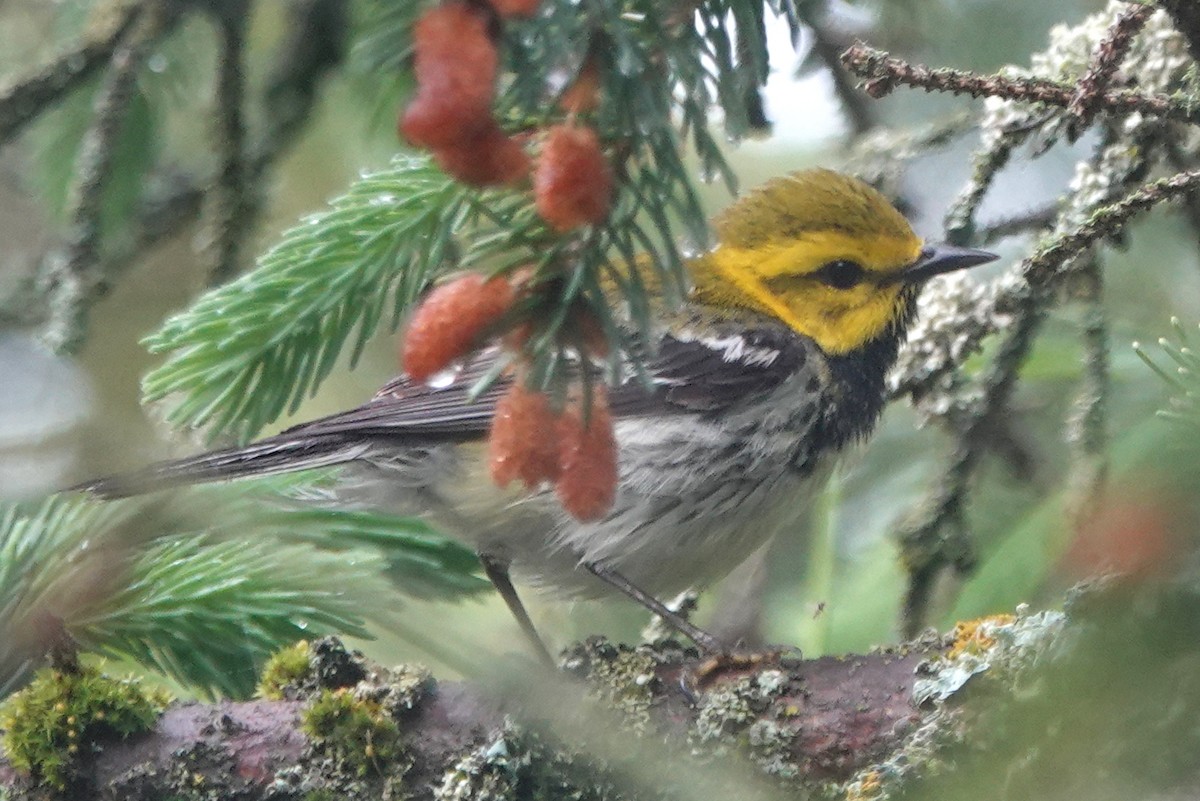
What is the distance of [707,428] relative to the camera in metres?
3.26

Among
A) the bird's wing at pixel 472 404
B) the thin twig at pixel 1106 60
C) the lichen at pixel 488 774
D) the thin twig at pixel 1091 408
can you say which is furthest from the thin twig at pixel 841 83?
the lichen at pixel 488 774

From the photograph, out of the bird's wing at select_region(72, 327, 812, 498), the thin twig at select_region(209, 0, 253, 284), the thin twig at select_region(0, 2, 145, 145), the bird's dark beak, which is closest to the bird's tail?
the bird's wing at select_region(72, 327, 812, 498)

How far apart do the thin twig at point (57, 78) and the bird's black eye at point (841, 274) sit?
189 centimetres

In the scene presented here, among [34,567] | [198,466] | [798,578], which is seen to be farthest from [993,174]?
[34,567]

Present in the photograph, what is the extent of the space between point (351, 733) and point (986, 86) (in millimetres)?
1425

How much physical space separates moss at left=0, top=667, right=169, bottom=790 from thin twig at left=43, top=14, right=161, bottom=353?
1031 millimetres

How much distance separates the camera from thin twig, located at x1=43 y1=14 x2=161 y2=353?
Result: 117 inches

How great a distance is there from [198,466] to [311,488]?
9.8 inches

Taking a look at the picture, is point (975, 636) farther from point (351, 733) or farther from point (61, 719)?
point (61, 719)

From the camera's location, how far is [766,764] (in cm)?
217

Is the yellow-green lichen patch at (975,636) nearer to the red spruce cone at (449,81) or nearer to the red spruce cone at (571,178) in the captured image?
the red spruce cone at (571,178)

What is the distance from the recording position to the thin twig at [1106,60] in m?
1.75

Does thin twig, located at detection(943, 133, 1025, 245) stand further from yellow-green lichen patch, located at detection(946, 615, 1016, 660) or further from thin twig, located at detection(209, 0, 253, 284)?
thin twig, located at detection(209, 0, 253, 284)

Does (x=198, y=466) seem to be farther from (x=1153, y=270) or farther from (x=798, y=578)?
(x=1153, y=270)
